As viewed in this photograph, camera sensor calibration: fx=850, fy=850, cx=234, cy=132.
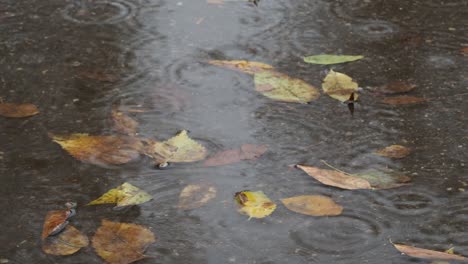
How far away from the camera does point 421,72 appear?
3346 millimetres

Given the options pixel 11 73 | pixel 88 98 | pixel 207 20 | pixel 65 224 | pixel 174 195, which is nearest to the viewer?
pixel 65 224

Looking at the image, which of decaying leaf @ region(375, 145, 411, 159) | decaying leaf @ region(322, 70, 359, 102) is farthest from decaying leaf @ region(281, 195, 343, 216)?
decaying leaf @ region(322, 70, 359, 102)

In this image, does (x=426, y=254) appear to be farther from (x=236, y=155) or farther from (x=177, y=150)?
(x=177, y=150)

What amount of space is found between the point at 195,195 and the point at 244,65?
1013 millimetres

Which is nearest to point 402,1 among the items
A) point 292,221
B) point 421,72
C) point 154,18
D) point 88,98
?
point 421,72

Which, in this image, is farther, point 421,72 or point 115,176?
point 421,72

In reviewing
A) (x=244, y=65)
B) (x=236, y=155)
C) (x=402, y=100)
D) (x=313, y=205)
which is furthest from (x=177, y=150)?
(x=402, y=100)

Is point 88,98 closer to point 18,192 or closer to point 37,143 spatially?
point 37,143

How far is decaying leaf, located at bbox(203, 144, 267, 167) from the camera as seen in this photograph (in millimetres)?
2707

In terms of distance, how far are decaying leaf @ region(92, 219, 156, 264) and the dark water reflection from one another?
3 centimetres

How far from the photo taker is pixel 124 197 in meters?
2.50

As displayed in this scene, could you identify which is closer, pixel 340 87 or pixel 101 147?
pixel 101 147

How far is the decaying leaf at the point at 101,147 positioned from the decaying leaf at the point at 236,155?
25 centimetres

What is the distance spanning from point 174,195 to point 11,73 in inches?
45.0
